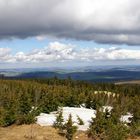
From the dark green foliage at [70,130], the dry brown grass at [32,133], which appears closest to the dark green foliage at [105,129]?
the dry brown grass at [32,133]

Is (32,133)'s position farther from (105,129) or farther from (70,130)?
(105,129)

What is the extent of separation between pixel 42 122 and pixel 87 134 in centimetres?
1147

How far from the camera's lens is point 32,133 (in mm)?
48625

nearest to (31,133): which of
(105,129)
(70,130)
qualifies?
(70,130)

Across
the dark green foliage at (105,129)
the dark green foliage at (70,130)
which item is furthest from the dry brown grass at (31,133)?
the dark green foliage at (105,129)

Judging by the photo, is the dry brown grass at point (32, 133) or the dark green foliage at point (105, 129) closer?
the dark green foliage at point (105, 129)

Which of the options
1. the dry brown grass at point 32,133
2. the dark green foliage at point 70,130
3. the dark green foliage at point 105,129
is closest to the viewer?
the dark green foliage at point 105,129

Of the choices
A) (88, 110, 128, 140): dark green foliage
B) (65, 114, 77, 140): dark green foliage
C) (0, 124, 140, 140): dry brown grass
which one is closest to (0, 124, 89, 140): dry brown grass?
(0, 124, 140, 140): dry brown grass

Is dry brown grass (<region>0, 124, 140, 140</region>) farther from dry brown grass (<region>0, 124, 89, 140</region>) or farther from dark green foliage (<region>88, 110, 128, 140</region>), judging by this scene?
dark green foliage (<region>88, 110, 128, 140</region>)

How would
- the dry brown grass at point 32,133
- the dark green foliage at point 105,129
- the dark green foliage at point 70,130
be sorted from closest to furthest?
the dark green foliage at point 105,129 → the dry brown grass at point 32,133 → the dark green foliage at point 70,130

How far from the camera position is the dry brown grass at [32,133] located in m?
46.8

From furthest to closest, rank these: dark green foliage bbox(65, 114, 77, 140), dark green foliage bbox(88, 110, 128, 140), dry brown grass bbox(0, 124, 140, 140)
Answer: dark green foliage bbox(65, 114, 77, 140) < dry brown grass bbox(0, 124, 140, 140) < dark green foliage bbox(88, 110, 128, 140)

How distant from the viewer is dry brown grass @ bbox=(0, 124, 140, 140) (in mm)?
46844

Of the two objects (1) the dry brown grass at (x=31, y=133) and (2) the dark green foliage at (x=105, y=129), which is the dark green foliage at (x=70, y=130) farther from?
(2) the dark green foliage at (x=105, y=129)
